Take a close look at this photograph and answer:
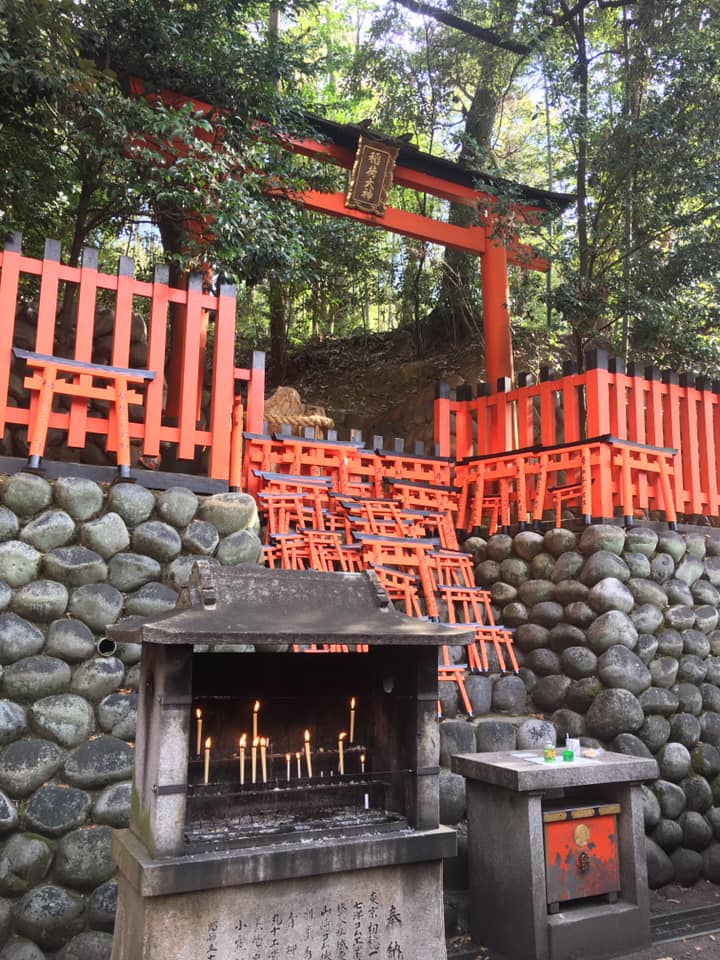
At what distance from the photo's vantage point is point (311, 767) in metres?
4.86

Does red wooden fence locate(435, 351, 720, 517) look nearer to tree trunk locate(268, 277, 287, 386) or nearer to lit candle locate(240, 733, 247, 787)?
lit candle locate(240, 733, 247, 787)

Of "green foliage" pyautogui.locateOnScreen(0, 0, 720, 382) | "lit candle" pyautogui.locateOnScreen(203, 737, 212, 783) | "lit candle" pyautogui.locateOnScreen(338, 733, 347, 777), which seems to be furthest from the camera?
"green foliage" pyautogui.locateOnScreen(0, 0, 720, 382)

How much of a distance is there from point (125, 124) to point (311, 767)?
735 cm

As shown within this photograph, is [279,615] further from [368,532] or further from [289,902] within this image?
[368,532]

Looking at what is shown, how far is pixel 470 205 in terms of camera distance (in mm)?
12219

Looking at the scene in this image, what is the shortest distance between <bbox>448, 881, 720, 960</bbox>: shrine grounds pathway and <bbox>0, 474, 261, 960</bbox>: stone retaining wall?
2.68m

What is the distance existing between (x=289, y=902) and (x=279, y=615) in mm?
1470

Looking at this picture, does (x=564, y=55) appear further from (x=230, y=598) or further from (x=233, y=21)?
(x=230, y=598)

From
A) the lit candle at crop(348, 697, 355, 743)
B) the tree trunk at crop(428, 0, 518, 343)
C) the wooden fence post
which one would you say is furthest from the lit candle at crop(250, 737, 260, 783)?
the tree trunk at crop(428, 0, 518, 343)

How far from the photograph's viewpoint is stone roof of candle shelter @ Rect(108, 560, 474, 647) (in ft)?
11.9

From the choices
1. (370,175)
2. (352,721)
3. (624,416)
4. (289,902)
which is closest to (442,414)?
(624,416)

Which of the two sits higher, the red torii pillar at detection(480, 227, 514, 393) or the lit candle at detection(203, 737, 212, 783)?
the red torii pillar at detection(480, 227, 514, 393)

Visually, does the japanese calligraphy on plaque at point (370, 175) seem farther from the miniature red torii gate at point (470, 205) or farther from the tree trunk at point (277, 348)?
the tree trunk at point (277, 348)

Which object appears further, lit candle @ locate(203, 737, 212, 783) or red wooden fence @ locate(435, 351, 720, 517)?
red wooden fence @ locate(435, 351, 720, 517)
